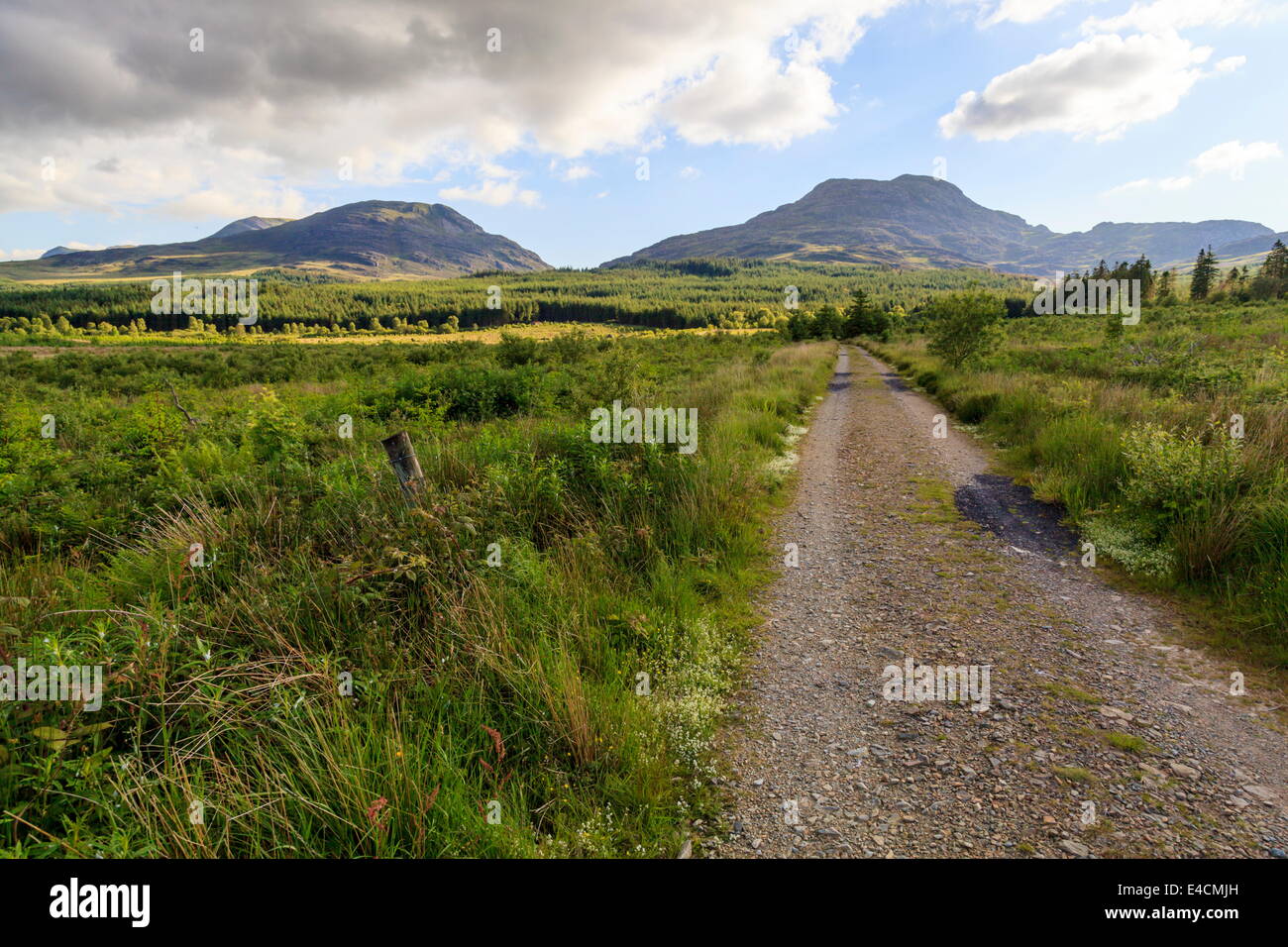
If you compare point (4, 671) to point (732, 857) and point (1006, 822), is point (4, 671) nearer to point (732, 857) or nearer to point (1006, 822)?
point (732, 857)

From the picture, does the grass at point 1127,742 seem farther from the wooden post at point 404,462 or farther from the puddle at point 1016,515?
the wooden post at point 404,462

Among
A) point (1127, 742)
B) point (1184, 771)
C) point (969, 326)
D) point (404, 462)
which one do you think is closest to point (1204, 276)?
point (969, 326)

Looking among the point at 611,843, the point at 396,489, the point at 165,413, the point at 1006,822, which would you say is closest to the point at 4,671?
the point at 396,489

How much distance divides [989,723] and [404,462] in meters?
5.68

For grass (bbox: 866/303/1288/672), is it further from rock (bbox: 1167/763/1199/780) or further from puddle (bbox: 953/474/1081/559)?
rock (bbox: 1167/763/1199/780)

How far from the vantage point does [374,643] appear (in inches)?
152

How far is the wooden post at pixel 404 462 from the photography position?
17.7ft

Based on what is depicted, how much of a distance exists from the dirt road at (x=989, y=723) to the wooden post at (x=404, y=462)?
12.8 feet

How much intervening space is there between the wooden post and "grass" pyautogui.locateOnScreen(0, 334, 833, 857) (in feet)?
0.45

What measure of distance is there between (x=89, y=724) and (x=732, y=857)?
11.7ft

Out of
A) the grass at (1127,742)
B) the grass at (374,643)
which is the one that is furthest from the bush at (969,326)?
the grass at (1127,742)

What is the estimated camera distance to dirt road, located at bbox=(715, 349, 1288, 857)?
2.79 meters
